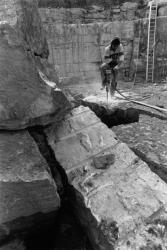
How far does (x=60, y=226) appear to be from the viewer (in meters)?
2.15

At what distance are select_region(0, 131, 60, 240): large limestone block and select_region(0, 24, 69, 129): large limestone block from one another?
240 millimetres

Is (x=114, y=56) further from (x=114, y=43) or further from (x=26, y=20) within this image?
(x=26, y=20)

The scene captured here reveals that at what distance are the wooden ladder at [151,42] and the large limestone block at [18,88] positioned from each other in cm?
753

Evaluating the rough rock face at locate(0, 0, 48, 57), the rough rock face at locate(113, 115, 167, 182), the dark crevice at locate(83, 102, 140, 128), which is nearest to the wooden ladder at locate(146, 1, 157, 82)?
the dark crevice at locate(83, 102, 140, 128)

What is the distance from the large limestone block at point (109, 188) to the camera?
5.37 feet

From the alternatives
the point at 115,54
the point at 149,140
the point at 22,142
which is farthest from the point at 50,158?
the point at 115,54

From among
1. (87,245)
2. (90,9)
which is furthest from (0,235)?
(90,9)

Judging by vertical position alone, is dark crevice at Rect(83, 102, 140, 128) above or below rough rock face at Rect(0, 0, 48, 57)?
below

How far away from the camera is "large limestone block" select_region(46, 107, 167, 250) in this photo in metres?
1.64

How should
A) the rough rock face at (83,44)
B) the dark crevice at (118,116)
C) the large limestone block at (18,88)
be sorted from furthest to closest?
the rough rock face at (83,44) < the dark crevice at (118,116) < the large limestone block at (18,88)

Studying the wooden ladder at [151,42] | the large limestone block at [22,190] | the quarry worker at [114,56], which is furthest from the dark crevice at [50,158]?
the wooden ladder at [151,42]

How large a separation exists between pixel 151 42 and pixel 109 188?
318 inches

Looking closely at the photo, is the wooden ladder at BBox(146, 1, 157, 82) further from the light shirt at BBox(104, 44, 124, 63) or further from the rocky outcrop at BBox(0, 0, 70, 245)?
the rocky outcrop at BBox(0, 0, 70, 245)

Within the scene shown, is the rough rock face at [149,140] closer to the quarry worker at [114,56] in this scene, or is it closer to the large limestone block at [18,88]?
the large limestone block at [18,88]
